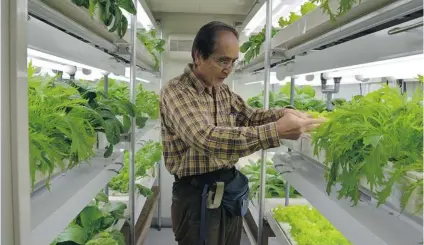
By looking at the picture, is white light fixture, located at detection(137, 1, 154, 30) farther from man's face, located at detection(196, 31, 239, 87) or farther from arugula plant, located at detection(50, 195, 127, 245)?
arugula plant, located at detection(50, 195, 127, 245)

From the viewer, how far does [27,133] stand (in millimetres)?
795

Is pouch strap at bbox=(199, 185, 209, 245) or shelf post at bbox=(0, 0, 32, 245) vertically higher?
shelf post at bbox=(0, 0, 32, 245)

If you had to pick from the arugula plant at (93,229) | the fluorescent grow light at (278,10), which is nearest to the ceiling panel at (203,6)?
the fluorescent grow light at (278,10)

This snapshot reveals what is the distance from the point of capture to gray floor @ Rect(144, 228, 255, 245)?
16.6ft

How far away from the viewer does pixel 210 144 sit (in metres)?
1.72

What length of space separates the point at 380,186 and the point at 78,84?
1.53 m

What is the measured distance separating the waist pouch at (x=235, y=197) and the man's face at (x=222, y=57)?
644 millimetres

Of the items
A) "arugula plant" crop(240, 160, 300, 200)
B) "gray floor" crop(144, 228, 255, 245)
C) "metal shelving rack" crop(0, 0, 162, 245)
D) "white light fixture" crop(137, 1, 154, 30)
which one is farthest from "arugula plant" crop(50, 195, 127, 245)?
"gray floor" crop(144, 228, 255, 245)

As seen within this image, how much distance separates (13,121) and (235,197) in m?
1.77

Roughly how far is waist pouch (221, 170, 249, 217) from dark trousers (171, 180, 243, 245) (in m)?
0.04

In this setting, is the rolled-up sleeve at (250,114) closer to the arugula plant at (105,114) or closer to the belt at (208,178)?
the belt at (208,178)

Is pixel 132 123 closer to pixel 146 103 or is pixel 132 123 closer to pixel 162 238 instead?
pixel 146 103

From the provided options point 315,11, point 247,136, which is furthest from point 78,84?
point 315,11

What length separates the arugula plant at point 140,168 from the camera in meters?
3.33
